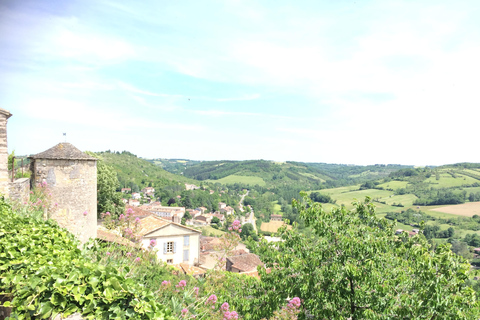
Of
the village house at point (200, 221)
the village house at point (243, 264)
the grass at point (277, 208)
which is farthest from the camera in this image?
the grass at point (277, 208)

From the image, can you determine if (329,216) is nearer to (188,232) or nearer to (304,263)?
(304,263)

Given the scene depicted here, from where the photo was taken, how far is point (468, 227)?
7762cm

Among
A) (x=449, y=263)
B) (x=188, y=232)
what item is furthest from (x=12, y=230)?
(x=188, y=232)

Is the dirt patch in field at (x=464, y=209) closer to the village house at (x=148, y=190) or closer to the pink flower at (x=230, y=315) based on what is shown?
the village house at (x=148, y=190)

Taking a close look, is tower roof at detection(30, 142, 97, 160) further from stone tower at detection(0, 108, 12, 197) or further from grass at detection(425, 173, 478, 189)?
grass at detection(425, 173, 478, 189)

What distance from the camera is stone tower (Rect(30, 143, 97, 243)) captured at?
1008cm

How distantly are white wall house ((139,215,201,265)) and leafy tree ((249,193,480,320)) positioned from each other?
19955mm

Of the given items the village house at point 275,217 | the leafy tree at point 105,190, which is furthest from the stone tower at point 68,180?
the village house at point 275,217

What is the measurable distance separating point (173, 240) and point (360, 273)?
23.1m

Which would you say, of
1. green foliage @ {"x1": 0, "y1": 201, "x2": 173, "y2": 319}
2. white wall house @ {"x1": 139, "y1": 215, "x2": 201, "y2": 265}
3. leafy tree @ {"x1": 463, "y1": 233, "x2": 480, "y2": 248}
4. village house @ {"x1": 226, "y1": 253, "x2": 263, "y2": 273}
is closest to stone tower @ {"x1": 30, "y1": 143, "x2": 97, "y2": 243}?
green foliage @ {"x1": 0, "y1": 201, "x2": 173, "y2": 319}

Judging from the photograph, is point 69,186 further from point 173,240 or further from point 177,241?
point 177,241

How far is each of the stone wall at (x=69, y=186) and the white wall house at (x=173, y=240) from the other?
50.5ft

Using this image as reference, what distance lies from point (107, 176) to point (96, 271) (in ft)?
71.0

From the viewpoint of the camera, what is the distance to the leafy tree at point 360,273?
5.45m
